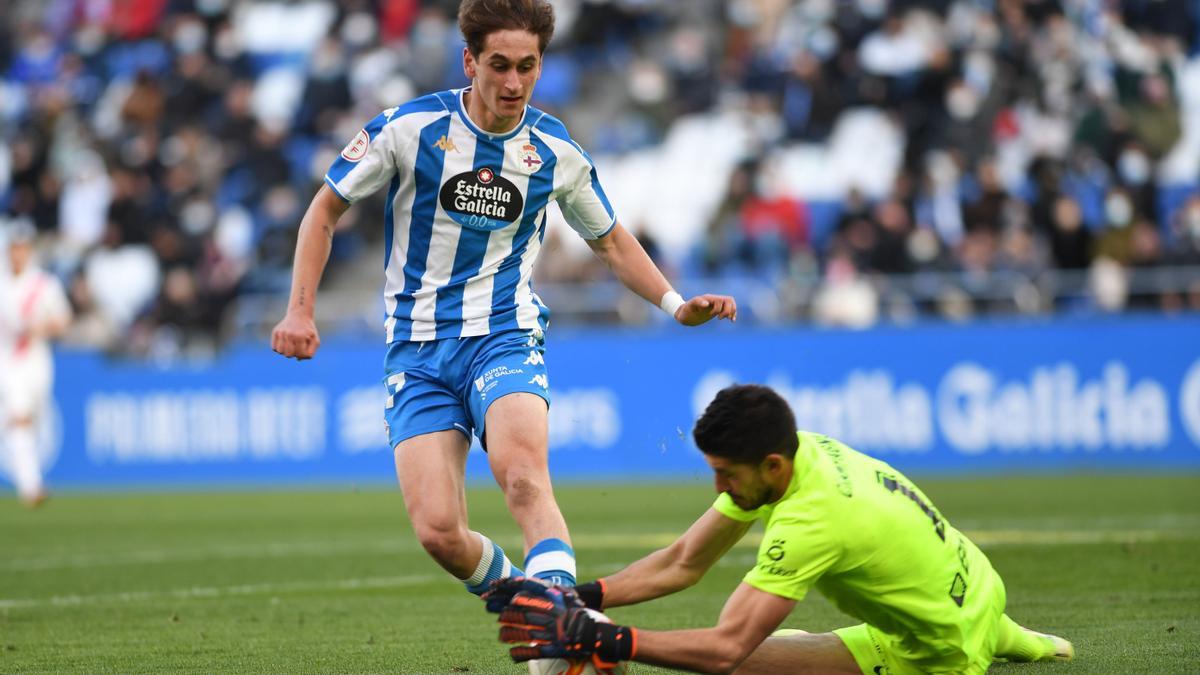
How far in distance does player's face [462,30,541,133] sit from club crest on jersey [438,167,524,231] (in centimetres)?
25

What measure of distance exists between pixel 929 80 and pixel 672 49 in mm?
4014

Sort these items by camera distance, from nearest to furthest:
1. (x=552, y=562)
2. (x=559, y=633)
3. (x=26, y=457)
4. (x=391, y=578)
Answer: (x=559, y=633)
(x=552, y=562)
(x=391, y=578)
(x=26, y=457)

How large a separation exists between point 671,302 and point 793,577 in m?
1.76

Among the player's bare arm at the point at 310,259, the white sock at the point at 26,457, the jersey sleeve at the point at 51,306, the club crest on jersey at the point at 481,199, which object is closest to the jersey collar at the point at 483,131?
the club crest on jersey at the point at 481,199

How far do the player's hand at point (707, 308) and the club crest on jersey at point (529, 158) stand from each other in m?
0.81

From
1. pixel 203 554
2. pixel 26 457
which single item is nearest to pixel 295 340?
pixel 203 554

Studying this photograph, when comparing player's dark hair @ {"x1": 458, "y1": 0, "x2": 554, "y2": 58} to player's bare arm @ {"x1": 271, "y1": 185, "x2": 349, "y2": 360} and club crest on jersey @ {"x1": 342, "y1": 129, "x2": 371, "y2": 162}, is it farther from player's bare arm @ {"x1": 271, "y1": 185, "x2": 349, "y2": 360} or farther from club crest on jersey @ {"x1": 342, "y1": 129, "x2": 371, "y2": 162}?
player's bare arm @ {"x1": 271, "y1": 185, "x2": 349, "y2": 360}

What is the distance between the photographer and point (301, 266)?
6453mm

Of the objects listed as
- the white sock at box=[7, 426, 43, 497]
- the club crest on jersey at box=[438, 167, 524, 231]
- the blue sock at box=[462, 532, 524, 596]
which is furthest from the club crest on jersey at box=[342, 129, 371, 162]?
the white sock at box=[7, 426, 43, 497]

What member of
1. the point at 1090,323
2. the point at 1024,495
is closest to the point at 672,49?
the point at 1090,323

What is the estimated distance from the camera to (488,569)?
683 centimetres

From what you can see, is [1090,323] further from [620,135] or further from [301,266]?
[301,266]

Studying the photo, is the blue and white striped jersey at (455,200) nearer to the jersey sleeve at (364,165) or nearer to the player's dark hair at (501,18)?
the jersey sleeve at (364,165)

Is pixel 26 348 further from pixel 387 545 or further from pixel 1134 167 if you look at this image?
pixel 1134 167
